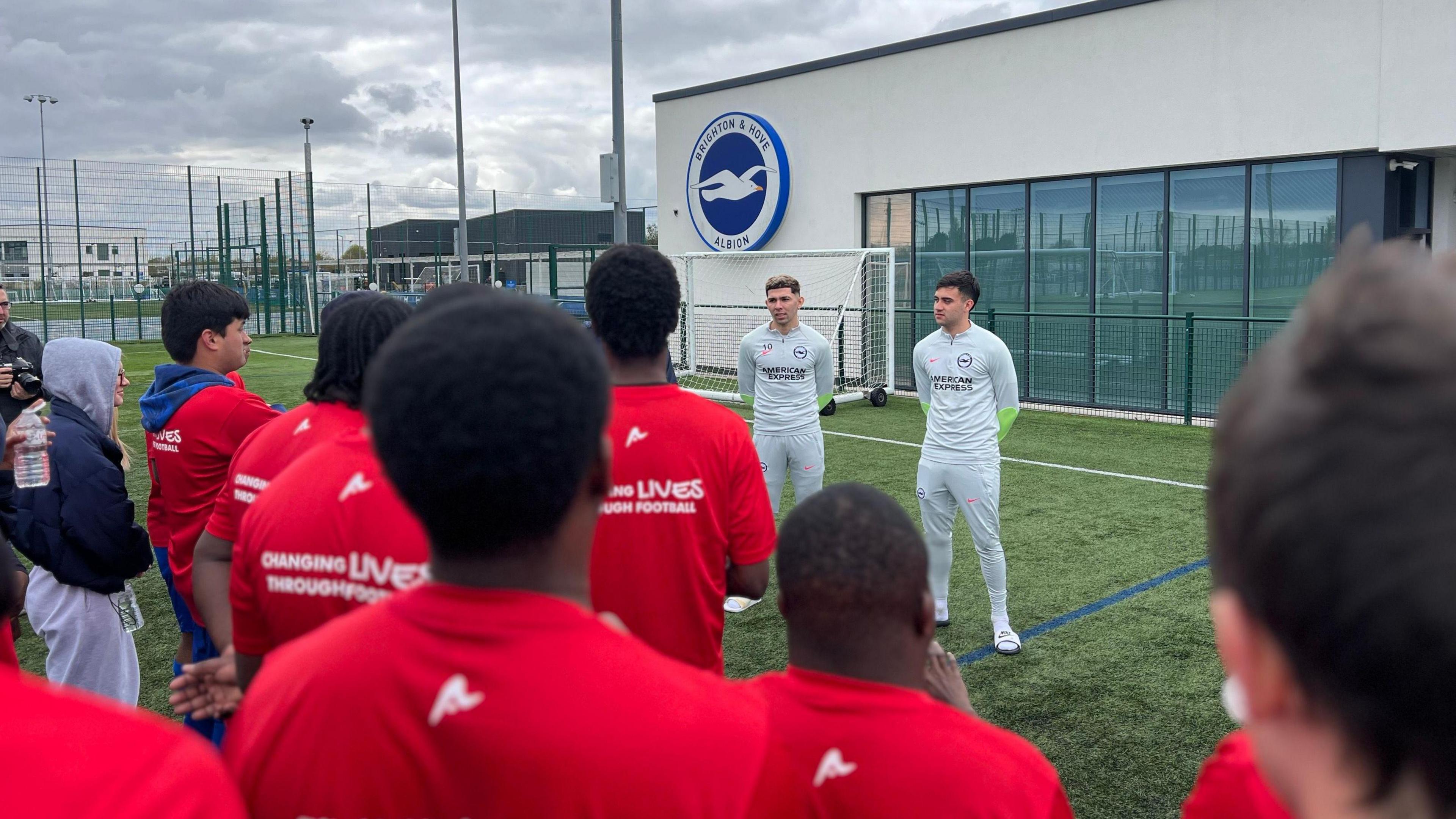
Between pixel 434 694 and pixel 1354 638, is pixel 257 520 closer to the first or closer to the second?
pixel 434 694

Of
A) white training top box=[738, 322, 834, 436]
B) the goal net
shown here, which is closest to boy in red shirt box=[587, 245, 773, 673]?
white training top box=[738, 322, 834, 436]

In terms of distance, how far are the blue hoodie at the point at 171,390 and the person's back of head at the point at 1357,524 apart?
12.8ft

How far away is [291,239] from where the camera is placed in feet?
99.7

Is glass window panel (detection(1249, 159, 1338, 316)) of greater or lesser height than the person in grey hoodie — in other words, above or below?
above

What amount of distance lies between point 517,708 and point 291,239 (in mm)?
32232

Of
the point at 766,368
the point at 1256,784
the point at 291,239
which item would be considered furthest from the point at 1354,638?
the point at 291,239

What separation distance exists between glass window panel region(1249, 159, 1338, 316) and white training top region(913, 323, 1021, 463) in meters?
8.66

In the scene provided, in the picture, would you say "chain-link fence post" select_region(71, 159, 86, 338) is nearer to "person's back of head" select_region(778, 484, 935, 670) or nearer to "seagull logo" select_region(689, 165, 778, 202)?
"seagull logo" select_region(689, 165, 778, 202)

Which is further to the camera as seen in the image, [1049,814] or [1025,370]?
[1025,370]

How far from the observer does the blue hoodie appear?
12.6 ft

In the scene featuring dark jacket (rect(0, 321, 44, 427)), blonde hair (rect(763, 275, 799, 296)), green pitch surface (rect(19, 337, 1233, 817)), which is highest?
blonde hair (rect(763, 275, 799, 296))

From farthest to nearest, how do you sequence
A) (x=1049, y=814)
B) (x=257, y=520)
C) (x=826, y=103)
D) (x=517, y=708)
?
(x=826, y=103)
(x=257, y=520)
(x=1049, y=814)
(x=517, y=708)

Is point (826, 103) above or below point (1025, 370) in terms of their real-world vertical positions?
above

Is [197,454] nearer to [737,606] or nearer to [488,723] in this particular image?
[488,723]
